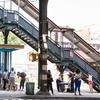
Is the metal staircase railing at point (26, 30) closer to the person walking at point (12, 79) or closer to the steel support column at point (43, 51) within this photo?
the person walking at point (12, 79)

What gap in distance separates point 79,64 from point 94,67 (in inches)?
78.7

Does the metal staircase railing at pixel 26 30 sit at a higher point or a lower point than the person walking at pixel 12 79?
higher

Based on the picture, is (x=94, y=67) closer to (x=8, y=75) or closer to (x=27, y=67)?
(x=8, y=75)

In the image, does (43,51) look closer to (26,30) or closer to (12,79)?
(12,79)

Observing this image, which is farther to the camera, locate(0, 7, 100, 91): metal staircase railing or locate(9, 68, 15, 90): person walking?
locate(0, 7, 100, 91): metal staircase railing

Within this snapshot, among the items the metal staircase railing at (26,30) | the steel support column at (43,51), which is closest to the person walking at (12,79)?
the metal staircase railing at (26,30)

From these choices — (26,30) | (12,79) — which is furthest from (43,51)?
(26,30)

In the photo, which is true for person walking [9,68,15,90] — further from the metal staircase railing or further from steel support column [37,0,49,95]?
steel support column [37,0,49,95]

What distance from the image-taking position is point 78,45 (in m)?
41.8

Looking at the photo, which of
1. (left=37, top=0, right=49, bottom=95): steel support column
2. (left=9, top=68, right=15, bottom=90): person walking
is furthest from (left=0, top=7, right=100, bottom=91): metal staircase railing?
(left=37, top=0, right=49, bottom=95): steel support column

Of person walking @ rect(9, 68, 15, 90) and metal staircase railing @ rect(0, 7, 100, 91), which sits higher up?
metal staircase railing @ rect(0, 7, 100, 91)

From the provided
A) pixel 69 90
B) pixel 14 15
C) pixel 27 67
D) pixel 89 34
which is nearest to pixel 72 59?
pixel 69 90

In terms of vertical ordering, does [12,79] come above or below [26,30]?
below

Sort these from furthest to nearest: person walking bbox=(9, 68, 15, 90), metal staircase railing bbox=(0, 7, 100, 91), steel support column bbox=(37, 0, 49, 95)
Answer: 1. metal staircase railing bbox=(0, 7, 100, 91)
2. person walking bbox=(9, 68, 15, 90)
3. steel support column bbox=(37, 0, 49, 95)
